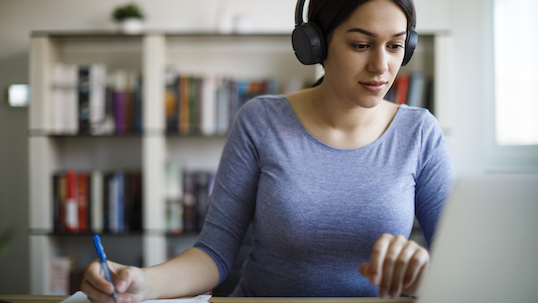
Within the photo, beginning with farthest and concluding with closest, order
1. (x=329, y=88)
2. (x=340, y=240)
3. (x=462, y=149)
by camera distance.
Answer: (x=462, y=149) → (x=329, y=88) → (x=340, y=240)

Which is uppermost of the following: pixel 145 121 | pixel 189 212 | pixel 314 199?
pixel 145 121

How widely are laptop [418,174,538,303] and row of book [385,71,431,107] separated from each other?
5.68 ft

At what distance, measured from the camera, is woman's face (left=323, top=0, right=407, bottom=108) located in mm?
802

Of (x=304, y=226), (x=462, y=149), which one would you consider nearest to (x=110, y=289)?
(x=304, y=226)

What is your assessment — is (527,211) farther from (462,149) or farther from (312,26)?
(462,149)

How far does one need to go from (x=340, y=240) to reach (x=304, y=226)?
0.08 metres

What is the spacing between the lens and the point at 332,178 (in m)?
0.90

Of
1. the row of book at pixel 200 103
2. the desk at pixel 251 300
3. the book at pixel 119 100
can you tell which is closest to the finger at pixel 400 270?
the desk at pixel 251 300

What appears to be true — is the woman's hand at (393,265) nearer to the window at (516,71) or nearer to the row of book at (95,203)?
the row of book at (95,203)

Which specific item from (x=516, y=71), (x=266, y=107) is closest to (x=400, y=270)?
(x=266, y=107)

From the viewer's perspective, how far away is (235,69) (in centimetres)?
231

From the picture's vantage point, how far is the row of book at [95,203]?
2076 millimetres

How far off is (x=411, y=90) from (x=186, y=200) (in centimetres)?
126

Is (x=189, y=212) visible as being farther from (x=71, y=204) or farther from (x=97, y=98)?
(x=97, y=98)
